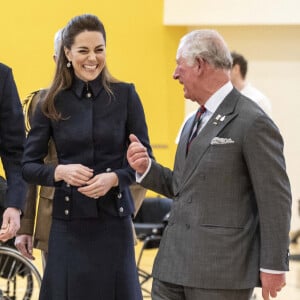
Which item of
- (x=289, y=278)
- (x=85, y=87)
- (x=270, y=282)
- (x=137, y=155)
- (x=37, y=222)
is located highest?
(x=85, y=87)

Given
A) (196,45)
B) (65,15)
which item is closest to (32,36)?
(65,15)

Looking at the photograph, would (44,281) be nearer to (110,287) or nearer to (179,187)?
(110,287)

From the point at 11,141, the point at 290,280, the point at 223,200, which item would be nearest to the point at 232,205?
the point at 223,200

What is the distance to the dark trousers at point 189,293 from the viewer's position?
3.45 metres

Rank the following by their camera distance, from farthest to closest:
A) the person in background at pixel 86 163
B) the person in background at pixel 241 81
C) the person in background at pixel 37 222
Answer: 1. the person in background at pixel 241 81
2. the person in background at pixel 37 222
3. the person in background at pixel 86 163

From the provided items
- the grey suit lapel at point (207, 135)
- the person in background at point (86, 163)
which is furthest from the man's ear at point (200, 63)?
the person in background at point (86, 163)

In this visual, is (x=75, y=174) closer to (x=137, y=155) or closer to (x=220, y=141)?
(x=137, y=155)

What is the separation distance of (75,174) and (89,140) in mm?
210

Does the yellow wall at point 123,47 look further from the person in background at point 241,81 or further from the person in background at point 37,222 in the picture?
the person in background at point 37,222

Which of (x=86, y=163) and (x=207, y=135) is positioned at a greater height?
(x=207, y=135)

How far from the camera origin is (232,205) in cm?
344

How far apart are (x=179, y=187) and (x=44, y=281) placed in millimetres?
986

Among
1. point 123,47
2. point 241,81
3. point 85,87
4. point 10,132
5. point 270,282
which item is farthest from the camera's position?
point 123,47

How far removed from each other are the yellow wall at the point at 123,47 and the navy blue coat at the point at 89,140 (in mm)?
6754
